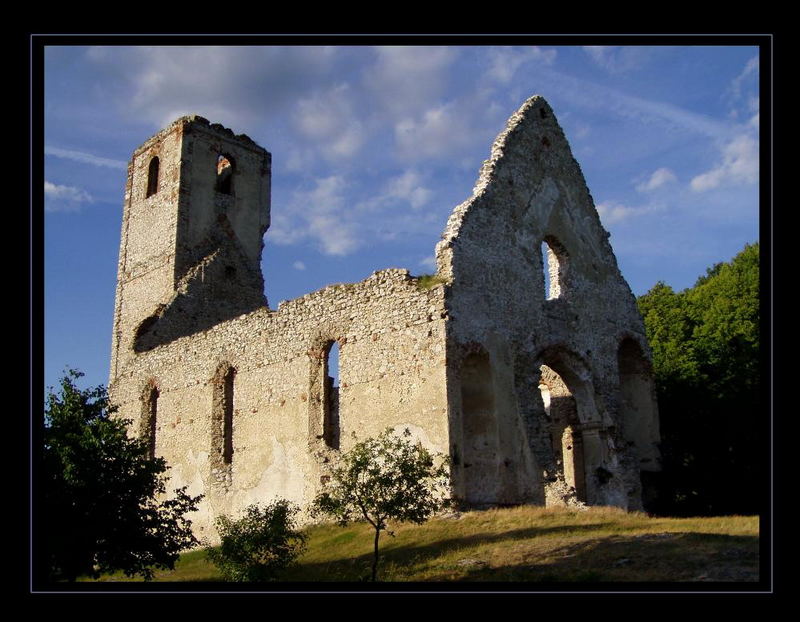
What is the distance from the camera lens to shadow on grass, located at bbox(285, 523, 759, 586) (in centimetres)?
1055

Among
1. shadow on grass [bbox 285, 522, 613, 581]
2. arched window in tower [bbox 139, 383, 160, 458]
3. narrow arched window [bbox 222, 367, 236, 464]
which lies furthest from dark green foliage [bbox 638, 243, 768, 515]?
arched window in tower [bbox 139, 383, 160, 458]

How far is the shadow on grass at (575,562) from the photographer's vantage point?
1055 centimetres

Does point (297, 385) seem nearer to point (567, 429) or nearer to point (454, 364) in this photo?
point (454, 364)

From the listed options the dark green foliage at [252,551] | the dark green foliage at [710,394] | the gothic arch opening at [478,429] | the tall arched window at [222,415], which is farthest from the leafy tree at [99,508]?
the dark green foliage at [710,394]

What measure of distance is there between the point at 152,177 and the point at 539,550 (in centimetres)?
2007

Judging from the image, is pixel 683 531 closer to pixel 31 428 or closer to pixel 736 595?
pixel 736 595

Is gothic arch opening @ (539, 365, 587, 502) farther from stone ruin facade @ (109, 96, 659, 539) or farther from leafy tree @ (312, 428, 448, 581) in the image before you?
leafy tree @ (312, 428, 448, 581)

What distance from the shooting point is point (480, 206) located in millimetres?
17844

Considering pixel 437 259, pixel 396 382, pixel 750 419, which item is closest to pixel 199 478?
pixel 396 382

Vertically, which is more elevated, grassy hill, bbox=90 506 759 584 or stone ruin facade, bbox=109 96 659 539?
stone ruin facade, bbox=109 96 659 539

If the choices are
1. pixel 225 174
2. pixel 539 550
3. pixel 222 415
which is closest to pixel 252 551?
pixel 539 550

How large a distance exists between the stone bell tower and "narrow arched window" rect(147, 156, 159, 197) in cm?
3

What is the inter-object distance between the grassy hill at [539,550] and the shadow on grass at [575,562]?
13mm

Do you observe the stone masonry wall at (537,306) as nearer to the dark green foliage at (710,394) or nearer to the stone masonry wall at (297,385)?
the stone masonry wall at (297,385)
